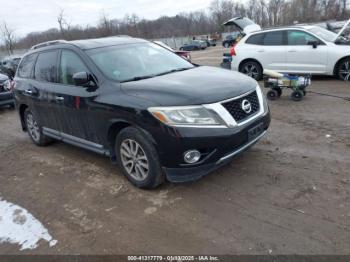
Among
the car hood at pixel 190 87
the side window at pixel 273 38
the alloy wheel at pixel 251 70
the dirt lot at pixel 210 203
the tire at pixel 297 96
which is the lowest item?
the dirt lot at pixel 210 203

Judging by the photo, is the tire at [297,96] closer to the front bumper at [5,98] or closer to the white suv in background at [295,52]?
the white suv in background at [295,52]

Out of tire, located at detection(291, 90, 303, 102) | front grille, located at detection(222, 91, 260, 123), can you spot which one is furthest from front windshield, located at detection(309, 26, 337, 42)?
front grille, located at detection(222, 91, 260, 123)

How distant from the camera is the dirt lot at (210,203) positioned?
300 cm

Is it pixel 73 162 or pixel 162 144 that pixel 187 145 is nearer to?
pixel 162 144

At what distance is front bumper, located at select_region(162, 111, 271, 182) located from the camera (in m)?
3.41

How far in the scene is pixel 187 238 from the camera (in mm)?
3086

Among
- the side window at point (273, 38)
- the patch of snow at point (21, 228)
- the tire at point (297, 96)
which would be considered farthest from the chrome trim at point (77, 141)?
the side window at point (273, 38)

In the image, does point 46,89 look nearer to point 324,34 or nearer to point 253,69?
point 253,69

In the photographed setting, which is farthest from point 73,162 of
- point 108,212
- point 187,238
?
point 187,238

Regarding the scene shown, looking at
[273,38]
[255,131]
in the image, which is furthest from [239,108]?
[273,38]

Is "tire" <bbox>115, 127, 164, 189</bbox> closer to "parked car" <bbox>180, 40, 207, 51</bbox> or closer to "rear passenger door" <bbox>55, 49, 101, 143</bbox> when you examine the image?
"rear passenger door" <bbox>55, 49, 101, 143</bbox>

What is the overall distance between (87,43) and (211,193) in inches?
108

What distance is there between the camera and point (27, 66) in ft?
19.5

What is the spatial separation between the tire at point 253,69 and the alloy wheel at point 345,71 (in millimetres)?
2270
